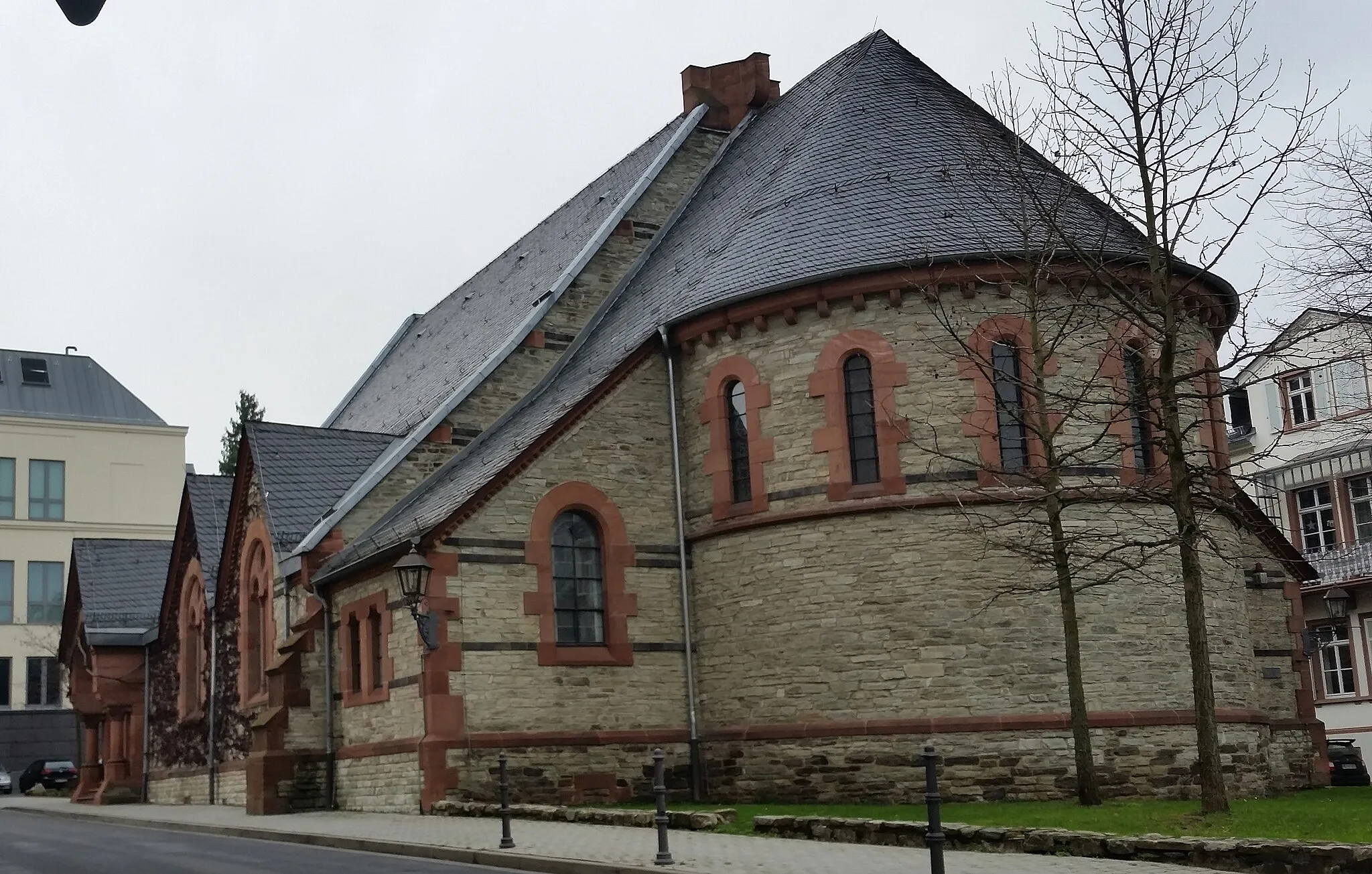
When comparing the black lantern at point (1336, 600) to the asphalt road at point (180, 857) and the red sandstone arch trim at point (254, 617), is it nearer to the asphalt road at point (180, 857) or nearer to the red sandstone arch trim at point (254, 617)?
the asphalt road at point (180, 857)

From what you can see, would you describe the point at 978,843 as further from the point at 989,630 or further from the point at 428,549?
the point at 428,549

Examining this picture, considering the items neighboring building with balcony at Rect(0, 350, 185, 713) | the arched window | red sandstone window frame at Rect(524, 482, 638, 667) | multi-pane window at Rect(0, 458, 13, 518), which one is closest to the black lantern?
red sandstone window frame at Rect(524, 482, 638, 667)

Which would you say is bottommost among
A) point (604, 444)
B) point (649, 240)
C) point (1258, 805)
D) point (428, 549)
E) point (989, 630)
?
point (1258, 805)

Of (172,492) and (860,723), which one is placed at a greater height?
(172,492)

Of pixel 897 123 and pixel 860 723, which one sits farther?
pixel 897 123

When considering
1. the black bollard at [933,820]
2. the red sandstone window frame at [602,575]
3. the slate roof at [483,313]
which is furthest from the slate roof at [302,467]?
the black bollard at [933,820]

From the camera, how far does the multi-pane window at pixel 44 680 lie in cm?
6038

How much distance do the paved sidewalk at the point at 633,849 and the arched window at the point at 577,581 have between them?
141 inches

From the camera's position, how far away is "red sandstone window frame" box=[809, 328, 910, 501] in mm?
20703

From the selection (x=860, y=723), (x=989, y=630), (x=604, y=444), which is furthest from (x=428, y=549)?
(x=989, y=630)

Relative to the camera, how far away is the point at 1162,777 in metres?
19.6

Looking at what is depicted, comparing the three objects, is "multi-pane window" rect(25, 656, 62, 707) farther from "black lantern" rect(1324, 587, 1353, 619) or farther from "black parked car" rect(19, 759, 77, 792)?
"black lantern" rect(1324, 587, 1353, 619)

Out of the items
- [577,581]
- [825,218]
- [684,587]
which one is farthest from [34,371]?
[825,218]

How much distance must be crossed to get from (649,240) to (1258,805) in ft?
50.0
